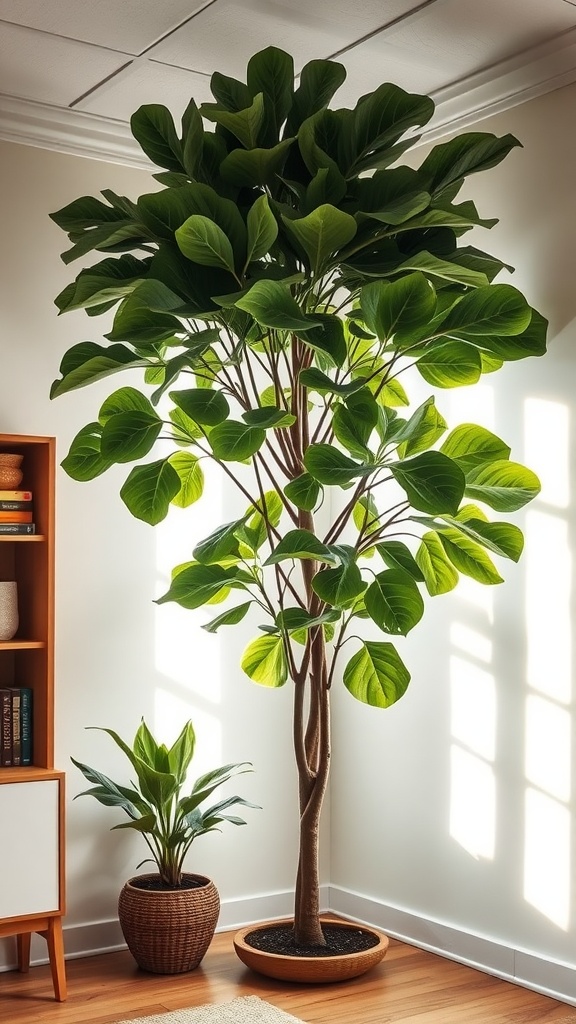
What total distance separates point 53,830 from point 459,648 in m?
1.33

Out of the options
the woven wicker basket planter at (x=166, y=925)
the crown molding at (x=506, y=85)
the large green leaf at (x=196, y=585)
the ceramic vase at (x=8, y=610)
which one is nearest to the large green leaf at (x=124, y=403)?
the large green leaf at (x=196, y=585)

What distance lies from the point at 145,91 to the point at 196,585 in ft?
4.97

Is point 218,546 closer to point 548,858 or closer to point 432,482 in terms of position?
point 432,482

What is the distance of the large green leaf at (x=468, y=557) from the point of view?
304 centimetres

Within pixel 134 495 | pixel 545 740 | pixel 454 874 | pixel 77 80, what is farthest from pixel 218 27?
pixel 454 874

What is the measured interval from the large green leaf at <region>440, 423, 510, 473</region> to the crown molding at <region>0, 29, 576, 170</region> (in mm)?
1026

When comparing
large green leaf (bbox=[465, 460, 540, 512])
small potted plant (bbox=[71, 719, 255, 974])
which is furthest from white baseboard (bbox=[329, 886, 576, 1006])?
large green leaf (bbox=[465, 460, 540, 512])

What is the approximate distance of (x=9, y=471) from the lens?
3.29 m

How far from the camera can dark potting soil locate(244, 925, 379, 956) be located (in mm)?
3260

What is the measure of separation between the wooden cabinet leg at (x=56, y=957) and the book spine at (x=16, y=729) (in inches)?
18.2

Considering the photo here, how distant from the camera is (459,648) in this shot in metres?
3.51

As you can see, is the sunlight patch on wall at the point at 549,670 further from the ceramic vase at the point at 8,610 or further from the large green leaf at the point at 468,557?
the ceramic vase at the point at 8,610

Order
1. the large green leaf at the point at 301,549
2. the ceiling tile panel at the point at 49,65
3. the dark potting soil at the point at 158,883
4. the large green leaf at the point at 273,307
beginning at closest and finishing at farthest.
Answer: the large green leaf at the point at 273,307 < the large green leaf at the point at 301,549 < the ceiling tile panel at the point at 49,65 < the dark potting soil at the point at 158,883

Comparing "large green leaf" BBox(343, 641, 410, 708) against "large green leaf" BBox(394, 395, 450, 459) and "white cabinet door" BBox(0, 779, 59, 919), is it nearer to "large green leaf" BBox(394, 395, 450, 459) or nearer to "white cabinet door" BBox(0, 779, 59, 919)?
"large green leaf" BBox(394, 395, 450, 459)
